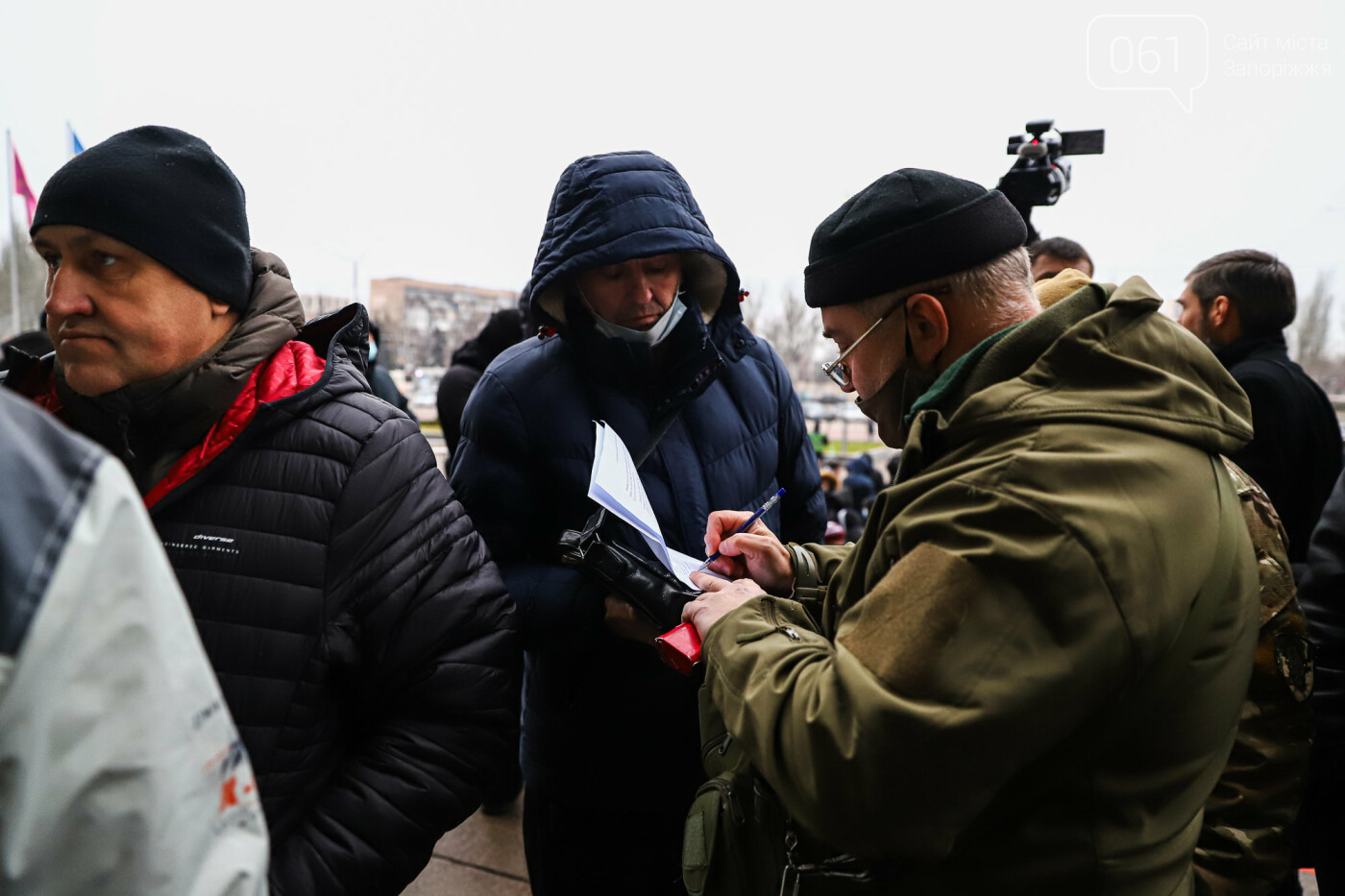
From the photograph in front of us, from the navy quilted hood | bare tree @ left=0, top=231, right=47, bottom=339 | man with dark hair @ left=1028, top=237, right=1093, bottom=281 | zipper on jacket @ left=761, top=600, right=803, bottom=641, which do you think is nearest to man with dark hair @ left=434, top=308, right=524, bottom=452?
the navy quilted hood

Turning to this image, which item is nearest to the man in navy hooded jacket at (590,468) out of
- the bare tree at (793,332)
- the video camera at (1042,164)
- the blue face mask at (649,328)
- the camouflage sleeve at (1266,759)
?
the blue face mask at (649,328)

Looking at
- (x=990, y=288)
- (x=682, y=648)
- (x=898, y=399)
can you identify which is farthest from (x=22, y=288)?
(x=990, y=288)

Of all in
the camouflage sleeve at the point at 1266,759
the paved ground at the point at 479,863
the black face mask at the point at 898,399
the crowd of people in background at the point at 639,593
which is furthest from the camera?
the paved ground at the point at 479,863

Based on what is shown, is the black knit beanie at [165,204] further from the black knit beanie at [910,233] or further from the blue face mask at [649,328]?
the black knit beanie at [910,233]

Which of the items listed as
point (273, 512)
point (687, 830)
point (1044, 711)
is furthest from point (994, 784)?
point (273, 512)

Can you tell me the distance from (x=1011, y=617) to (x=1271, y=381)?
10.2ft

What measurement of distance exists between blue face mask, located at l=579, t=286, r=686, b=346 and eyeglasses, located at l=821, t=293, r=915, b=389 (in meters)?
0.56

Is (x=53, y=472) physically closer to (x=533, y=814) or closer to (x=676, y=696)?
(x=676, y=696)

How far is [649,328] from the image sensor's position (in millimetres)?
2135

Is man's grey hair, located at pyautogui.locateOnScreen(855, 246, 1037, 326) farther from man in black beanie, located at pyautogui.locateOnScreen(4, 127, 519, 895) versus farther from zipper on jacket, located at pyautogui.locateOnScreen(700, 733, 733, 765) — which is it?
man in black beanie, located at pyautogui.locateOnScreen(4, 127, 519, 895)

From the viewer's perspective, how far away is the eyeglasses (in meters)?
1.41

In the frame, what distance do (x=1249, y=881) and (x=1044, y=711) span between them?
96 centimetres

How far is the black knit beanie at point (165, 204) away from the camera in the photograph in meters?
1.35

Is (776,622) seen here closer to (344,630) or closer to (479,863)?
(344,630)
